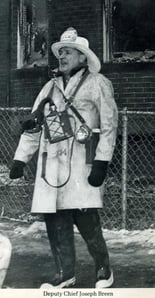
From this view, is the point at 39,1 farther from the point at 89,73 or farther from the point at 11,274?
the point at 11,274

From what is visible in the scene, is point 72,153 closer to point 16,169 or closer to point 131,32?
point 16,169

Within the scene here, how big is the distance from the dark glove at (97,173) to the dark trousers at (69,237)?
0.20m

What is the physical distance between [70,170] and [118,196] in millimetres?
1758

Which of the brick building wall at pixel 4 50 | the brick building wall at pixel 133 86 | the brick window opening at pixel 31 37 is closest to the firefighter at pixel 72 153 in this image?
the brick building wall at pixel 133 86

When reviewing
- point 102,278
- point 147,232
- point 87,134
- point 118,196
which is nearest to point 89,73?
point 87,134

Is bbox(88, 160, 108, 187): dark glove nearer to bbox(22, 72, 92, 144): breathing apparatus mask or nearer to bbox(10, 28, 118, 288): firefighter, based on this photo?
bbox(10, 28, 118, 288): firefighter

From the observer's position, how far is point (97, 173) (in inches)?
118

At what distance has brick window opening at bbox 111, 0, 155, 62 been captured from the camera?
16.4 ft

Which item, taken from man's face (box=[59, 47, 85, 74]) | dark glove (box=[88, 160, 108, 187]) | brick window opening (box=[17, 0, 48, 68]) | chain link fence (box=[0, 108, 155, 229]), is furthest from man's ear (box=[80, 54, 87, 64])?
brick window opening (box=[17, 0, 48, 68])

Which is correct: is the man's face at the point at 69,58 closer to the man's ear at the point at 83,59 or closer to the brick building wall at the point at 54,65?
the man's ear at the point at 83,59

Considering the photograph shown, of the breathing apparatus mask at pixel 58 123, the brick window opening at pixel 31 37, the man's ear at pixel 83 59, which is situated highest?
the man's ear at pixel 83 59

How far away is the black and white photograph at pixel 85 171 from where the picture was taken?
309 centimetres

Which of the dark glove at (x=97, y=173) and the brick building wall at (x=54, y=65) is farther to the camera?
the brick building wall at (x=54, y=65)

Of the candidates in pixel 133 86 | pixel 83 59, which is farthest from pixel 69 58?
pixel 133 86
